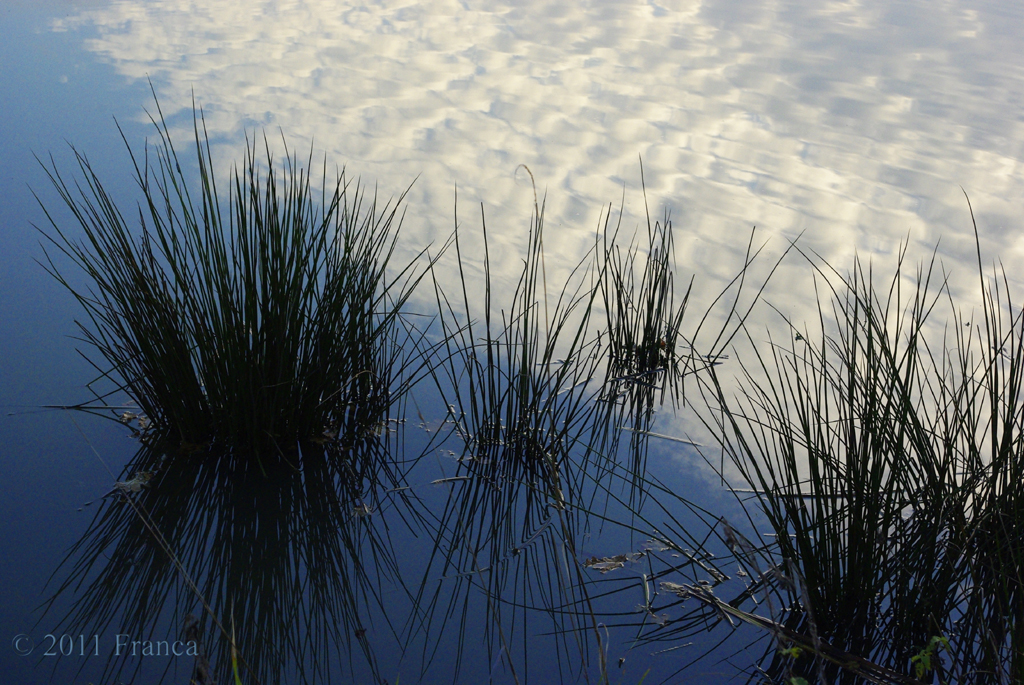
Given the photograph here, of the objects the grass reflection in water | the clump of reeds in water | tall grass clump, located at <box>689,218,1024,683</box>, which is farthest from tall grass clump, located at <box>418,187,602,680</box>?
tall grass clump, located at <box>689,218,1024,683</box>

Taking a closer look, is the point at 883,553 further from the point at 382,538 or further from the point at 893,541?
the point at 382,538

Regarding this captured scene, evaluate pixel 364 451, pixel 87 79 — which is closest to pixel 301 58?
pixel 87 79

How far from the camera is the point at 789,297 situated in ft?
10.0

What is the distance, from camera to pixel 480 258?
3.24 meters

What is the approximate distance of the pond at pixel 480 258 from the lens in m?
1.61

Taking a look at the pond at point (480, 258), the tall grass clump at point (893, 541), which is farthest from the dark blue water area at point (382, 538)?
the tall grass clump at point (893, 541)

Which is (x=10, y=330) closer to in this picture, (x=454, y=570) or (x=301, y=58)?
(x=454, y=570)

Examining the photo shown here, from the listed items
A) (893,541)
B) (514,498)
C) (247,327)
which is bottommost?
(514,498)

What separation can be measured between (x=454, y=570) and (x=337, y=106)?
360cm

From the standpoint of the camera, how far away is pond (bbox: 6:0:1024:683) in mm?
1609

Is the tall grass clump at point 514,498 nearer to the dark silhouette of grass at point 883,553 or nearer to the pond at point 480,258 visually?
the pond at point 480,258

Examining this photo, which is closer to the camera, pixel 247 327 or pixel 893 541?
pixel 893 541

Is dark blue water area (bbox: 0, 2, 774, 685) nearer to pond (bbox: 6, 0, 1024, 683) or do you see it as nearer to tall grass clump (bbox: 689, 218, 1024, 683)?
pond (bbox: 6, 0, 1024, 683)

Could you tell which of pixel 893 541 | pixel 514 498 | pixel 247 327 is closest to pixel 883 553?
pixel 893 541
